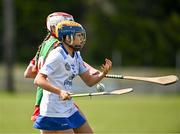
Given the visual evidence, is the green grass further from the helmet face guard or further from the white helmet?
the helmet face guard

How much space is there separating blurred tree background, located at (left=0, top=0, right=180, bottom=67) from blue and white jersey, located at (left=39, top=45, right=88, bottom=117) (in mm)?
16507

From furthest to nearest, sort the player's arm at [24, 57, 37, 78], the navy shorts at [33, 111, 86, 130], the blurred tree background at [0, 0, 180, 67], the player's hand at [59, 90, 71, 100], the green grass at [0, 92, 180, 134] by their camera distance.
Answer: the blurred tree background at [0, 0, 180, 67] → the green grass at [0, 92, 180, 134] → the player's arm at [24, 57, 37, 78] → the navy shorts at [33, 111, 86, 130] → the player's hand at [59, 90, 71, 100]

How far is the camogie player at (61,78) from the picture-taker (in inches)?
288

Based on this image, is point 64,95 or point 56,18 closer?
point 64,95

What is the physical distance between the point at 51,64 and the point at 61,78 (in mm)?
193

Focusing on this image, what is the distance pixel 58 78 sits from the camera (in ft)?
24.3

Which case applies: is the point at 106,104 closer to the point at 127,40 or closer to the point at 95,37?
the point at 127,40

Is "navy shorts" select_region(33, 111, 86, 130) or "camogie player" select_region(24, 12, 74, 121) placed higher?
"camogie player" select_region(24, 12, 74, 121)

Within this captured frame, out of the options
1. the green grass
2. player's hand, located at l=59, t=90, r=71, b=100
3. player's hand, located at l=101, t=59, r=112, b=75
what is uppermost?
player's hand, located at l=101, t=59, r=112, b=75

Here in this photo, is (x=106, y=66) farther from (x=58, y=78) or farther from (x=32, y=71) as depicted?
(x=32, y=71)

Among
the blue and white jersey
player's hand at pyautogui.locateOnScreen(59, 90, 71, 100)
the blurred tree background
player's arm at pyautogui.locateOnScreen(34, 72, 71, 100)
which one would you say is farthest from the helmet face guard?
the blurred tree background

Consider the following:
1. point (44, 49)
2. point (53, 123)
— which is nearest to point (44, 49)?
point (44, 49)

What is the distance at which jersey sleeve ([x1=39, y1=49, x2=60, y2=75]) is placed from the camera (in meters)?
7.28

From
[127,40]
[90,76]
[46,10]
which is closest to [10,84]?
[127,40]
